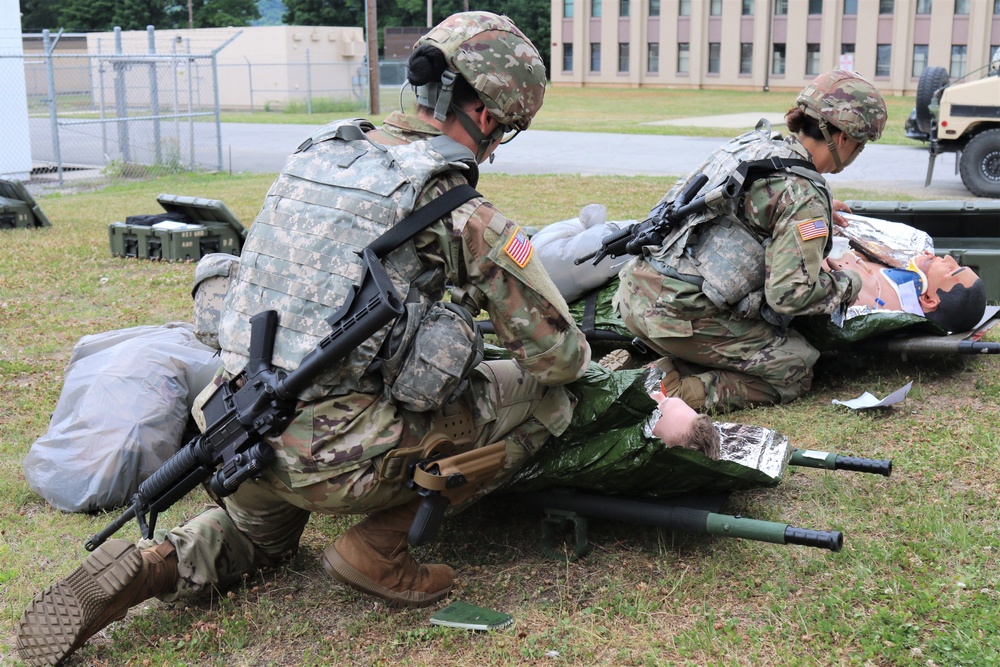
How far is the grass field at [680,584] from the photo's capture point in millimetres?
3004

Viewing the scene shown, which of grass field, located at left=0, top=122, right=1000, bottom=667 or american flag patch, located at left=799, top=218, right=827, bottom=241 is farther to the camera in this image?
american flag patch, located at left=799, top=218, right=827, bottom=241

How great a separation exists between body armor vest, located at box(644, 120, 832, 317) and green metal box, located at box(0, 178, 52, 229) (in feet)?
25.8

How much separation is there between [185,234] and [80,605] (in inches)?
245

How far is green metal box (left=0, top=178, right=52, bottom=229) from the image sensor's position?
10.4 metres

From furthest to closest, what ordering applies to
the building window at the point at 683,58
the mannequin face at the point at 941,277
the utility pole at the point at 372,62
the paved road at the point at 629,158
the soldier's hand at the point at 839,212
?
the building window at the point at 683,58 → the utility pole at the point at 372,62 → the paved road at the point at 629,158 → the soldier's hand at the point at 839,212 → the mannequin face at the point at 941,277

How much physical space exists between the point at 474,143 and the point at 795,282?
203 centimetres

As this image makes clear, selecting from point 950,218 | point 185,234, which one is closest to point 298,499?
point 950,218

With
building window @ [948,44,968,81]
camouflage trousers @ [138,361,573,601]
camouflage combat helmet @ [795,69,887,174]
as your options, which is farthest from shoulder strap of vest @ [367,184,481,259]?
building window @ [948,44,968,81]

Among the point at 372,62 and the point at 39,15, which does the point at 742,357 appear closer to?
the point at 372,62

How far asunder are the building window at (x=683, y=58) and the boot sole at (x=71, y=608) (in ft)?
157

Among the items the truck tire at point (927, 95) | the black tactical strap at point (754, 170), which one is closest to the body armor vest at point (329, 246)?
the black tactical strap at point (754, 170)

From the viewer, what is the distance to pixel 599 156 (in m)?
18.0

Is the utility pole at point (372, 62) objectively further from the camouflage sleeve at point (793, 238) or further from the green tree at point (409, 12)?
the green tree at point (409, 12)

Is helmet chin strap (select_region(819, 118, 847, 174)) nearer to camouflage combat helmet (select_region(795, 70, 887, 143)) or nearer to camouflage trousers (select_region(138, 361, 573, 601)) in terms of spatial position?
camouflage combat helmet (select_region(795, 70, 887, 143))
